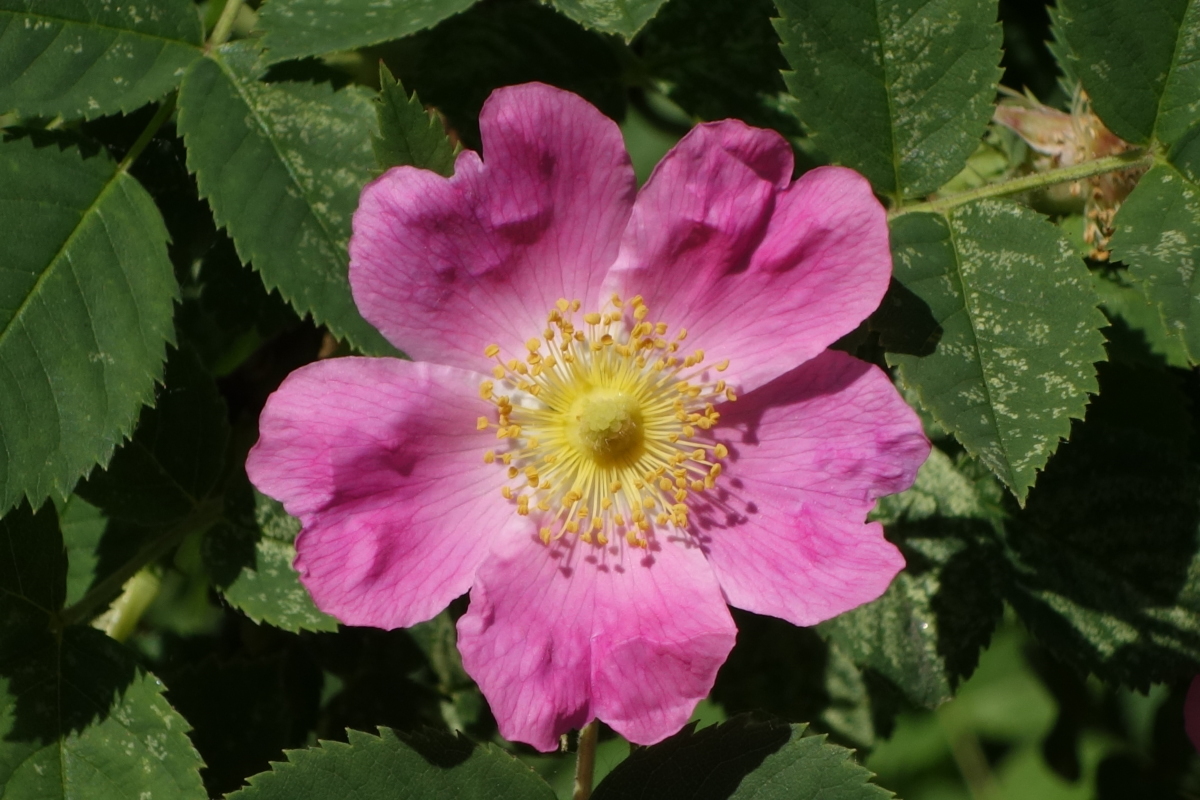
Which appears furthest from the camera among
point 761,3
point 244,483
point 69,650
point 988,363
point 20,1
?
point 761,3

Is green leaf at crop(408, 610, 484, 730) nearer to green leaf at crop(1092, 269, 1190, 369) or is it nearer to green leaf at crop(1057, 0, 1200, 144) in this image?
green leaf at crop(1092, 269, 1190, 369)

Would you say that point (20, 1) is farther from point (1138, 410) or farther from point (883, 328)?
point (1138, 410)

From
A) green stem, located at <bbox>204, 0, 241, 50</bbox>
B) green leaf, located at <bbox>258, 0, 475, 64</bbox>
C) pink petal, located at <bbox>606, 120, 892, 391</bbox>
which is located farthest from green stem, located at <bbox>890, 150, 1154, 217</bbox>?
A: green stem, located at <bbox>204, 0, 241, 50</bbox>

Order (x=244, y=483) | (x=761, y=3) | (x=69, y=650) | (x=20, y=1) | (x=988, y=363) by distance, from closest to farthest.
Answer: (x=988, y=363)
(x=20, y=1)
(x=69, y=650)
(x=244, y=483)
(x=761, y=3)

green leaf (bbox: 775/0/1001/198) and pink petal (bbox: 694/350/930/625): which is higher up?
green leaf (bbox: 775/0/1001/198)

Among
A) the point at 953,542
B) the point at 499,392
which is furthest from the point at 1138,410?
the point at 499,392

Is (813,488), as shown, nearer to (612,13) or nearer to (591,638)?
(591,638)
